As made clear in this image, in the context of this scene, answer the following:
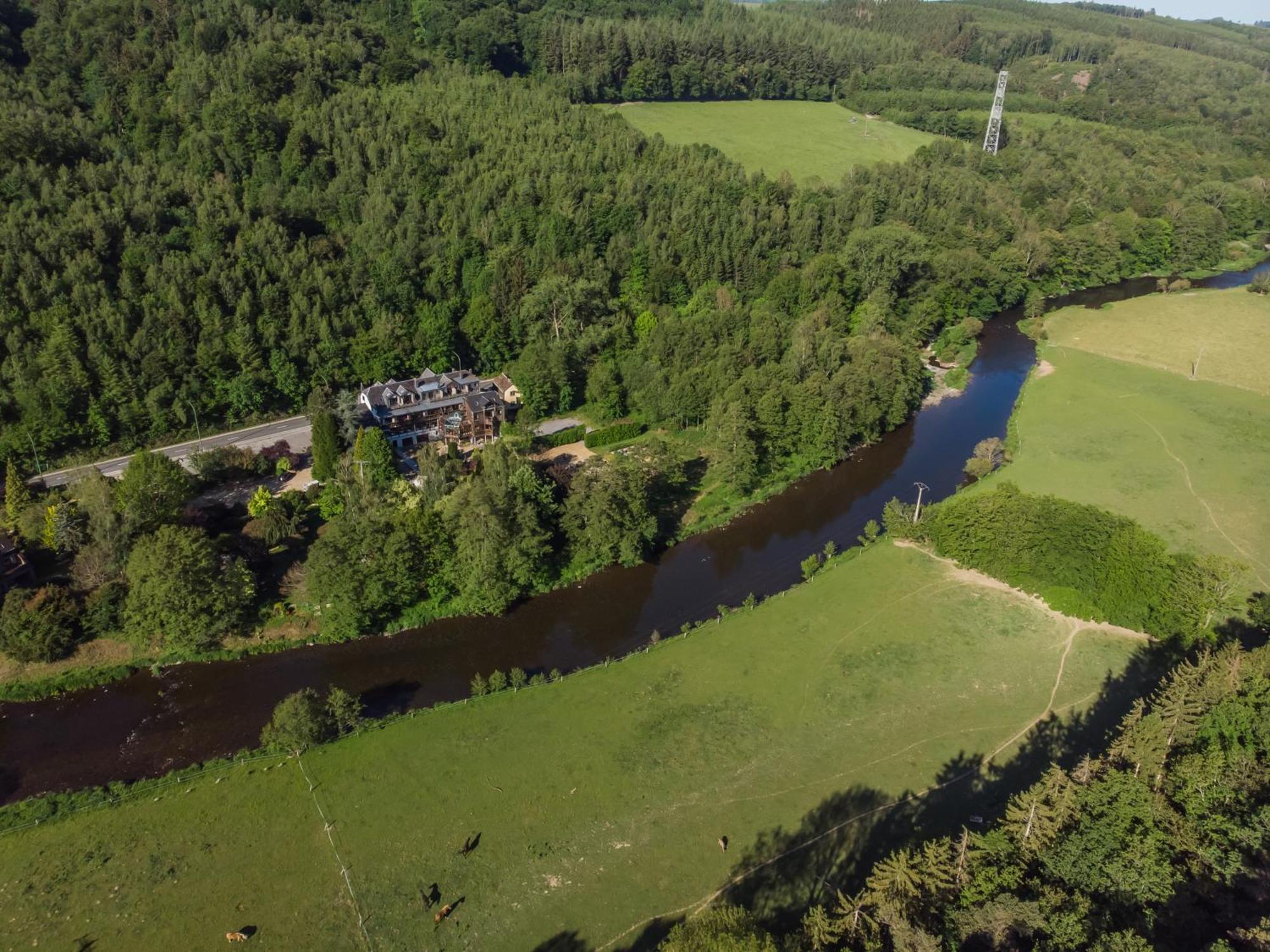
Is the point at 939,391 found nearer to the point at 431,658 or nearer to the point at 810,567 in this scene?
the point at 810,567

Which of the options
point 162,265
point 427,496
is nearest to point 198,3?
point 162,265

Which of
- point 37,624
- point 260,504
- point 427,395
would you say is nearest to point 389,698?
point 260,504

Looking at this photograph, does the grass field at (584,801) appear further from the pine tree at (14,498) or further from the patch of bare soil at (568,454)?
the pine tree at (14,498)

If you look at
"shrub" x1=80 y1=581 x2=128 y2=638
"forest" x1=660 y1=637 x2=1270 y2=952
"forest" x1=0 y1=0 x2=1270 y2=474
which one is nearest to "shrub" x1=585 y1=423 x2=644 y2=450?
"forest" x1=0 y1=0 x2=1270 y2=474

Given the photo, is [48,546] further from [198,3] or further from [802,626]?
[198,3]

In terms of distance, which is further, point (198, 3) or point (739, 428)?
point (198, 3)
